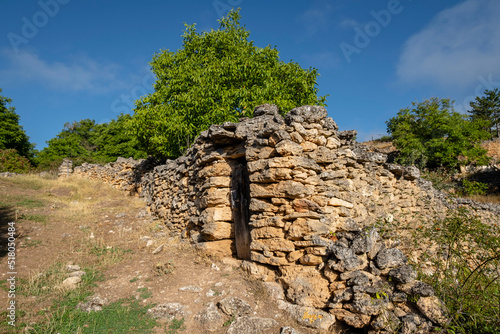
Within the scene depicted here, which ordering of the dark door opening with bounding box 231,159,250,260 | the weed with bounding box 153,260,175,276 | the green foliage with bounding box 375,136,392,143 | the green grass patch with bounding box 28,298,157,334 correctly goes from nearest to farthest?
the green grass patch with bounding box 28,298,157,334 → the weed with bounding box 153,260,175,276 → the dark door opening with bounding box 231,159,250,260 → the green foliage with bounding box 375,136,392,143

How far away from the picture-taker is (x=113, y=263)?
614cm

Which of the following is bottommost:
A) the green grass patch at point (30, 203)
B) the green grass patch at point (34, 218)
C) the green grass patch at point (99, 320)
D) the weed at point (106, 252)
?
the green grass patch at point (99, 320)

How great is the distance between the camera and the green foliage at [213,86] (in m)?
11.1

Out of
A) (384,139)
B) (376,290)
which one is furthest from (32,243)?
(384,139)

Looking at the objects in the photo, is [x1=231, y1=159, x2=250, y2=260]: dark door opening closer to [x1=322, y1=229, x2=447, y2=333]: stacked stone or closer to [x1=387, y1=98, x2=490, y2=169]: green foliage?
[x1=322, y1=229, x2=447, y2=333]: stacked stone

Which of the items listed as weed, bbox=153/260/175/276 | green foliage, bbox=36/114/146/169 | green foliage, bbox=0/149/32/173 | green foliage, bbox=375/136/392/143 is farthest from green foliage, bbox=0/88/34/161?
green foliage, bbox=375/136/392/143

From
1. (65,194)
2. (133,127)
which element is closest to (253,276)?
(133,127)

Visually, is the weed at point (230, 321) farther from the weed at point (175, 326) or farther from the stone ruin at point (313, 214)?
the stone ruin at point (313, 214)

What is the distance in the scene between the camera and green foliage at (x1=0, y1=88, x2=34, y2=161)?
29.2 metres

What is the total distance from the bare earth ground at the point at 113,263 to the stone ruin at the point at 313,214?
0.44 metres

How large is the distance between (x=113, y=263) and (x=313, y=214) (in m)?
4.52

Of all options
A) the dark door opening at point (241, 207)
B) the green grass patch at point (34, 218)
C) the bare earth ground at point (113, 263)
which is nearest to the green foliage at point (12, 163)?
the bare earth ground at point (113, 263)

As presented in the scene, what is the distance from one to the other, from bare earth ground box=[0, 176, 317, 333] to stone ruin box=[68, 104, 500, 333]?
→ 17.3 inches

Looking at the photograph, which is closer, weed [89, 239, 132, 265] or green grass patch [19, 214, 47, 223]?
weed [89, 239, 132, 265]
